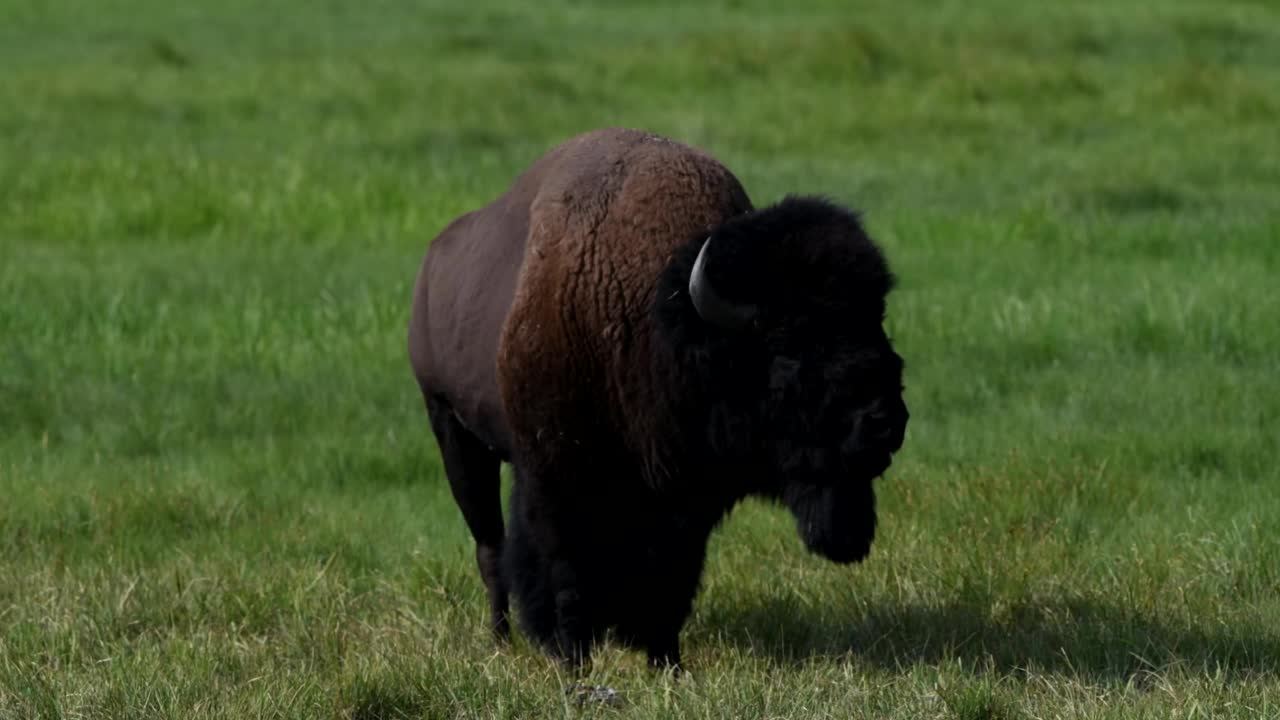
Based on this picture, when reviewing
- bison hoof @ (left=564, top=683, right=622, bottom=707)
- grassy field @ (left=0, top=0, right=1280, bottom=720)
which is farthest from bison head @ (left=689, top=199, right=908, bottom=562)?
bison hoof @ (left=564, top=683, right=622, bottom=707)

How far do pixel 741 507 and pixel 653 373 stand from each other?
2078 mm

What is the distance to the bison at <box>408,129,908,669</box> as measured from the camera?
16.8 ft

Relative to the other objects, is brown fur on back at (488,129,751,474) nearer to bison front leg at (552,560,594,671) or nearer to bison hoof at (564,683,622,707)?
bison front leg at (552,560,594,671)

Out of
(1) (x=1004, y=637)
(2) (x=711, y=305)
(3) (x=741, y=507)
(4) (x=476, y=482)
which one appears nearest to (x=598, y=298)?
(2) (x=711, y=305)

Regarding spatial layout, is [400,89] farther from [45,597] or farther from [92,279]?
[45,597]

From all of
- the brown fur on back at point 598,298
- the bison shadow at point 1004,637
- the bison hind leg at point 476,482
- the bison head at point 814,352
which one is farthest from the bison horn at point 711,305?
the bison hind leg at point 476,482

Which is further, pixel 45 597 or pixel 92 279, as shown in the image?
pixel 92 279

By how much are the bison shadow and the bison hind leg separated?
72 cm

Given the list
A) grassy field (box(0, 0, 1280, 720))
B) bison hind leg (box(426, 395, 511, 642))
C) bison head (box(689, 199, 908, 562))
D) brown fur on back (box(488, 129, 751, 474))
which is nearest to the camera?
bison head (box(689, 199, 908, 562))

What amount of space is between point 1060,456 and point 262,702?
4136 mm

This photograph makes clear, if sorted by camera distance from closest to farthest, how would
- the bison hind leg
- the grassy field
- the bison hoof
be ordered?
1. the bison hoof
2. the grassy field
3. the bison hind leg

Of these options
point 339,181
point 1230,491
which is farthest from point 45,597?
point 339,181

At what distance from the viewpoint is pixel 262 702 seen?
4.98m

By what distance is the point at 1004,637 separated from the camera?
599 centimetres
